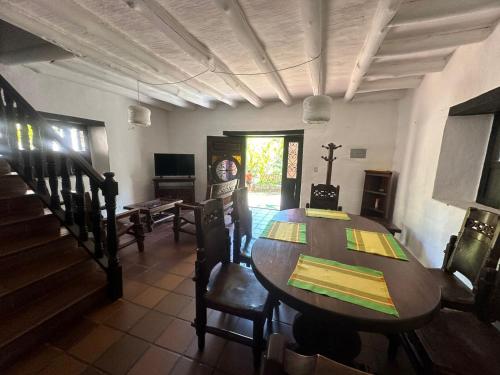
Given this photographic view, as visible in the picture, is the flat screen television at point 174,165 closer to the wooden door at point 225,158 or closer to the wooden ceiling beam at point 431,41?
the wooden door at point 225,158

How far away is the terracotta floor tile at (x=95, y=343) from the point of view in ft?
4.49

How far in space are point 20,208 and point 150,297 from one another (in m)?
1.36

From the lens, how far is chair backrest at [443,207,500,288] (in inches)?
45.7

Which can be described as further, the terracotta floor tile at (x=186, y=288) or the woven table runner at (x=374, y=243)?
the terracotta floor tile at (x=186, y=288)

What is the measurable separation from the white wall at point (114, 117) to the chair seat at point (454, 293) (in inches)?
185

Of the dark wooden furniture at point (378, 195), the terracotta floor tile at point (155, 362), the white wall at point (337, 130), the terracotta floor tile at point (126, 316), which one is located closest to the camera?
the terracotta floor tile at point (155, 362)

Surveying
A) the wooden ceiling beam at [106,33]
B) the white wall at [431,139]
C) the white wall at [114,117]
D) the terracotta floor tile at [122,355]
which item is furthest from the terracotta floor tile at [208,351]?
the white wall at [114,117]

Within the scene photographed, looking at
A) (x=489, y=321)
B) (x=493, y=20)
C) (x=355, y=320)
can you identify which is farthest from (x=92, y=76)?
(x=489, y=321)

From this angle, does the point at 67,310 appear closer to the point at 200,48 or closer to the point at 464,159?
the point at 200,48

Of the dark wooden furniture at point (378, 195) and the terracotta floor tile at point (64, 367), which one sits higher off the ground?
the dark wooden furniture at point (378, 195)

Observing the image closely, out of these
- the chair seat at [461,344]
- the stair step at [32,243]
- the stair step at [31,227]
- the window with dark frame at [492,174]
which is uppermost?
the window with dark frame at [492,174]

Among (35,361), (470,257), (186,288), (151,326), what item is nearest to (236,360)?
→ (151,326)

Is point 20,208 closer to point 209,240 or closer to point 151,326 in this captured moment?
point 151,326

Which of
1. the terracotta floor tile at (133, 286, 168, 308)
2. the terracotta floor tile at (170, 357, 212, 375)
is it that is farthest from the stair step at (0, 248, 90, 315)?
the terracotta floor tile at (170, 357, 212, 375)
